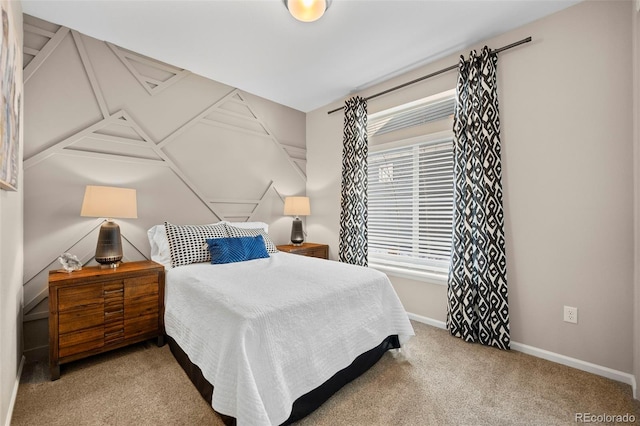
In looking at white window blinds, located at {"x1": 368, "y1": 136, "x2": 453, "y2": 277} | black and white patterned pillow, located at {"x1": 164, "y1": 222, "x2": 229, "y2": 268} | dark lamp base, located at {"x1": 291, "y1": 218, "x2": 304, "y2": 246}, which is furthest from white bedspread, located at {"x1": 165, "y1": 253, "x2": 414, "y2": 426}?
dark lamp base, located at {"x1": 291, "y1": 218, "x2": 304, "y2": 246}

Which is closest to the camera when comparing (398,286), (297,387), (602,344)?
(297,387)

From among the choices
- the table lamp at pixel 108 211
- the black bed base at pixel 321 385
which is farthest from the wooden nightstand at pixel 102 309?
the black bed base at pixel 321 385

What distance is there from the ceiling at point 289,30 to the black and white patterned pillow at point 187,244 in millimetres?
1704

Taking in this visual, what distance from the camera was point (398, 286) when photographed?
10.6 ft

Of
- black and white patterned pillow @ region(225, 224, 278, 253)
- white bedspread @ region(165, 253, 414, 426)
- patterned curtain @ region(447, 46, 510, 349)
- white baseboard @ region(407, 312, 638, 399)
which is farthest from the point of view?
black and white patterned pillow @ region(225, 224, 278, 253)

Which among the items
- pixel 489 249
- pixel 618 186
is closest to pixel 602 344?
pixel 489 249

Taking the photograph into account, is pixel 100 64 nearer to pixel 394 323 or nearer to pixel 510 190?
pixel 394 323

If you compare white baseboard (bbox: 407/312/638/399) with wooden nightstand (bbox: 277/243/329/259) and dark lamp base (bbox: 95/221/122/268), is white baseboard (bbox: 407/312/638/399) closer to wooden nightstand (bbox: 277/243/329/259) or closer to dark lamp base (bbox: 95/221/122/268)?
wooden nightstand (bbox: 277/243/329/259)

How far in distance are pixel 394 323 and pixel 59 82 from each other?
3384 mm

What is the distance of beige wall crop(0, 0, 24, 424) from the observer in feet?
4.60

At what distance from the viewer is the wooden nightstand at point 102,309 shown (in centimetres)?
191

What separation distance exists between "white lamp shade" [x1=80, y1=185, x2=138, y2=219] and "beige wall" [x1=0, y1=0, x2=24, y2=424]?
38 centimetres

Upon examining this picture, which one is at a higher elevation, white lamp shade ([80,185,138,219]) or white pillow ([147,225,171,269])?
white lamp shade ([80,185,138,219])

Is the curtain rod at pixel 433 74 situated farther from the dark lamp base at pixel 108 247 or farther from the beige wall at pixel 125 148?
the dark lamp base at pixel 108 247
